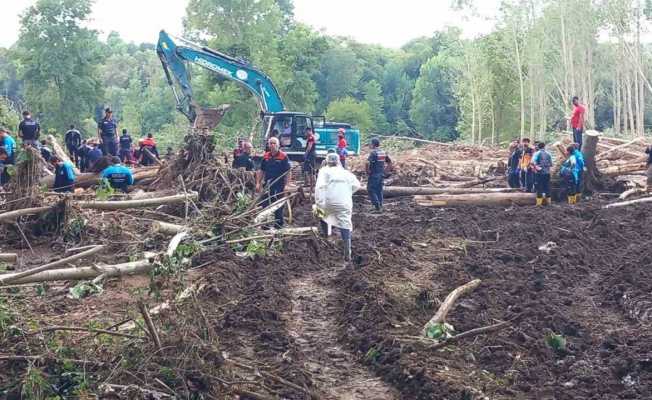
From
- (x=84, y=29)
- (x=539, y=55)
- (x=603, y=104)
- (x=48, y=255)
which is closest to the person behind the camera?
(x=48, y=255)

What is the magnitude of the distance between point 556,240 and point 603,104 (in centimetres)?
6733

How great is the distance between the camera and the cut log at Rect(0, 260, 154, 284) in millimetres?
8398

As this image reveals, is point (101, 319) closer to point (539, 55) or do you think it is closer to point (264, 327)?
point (264, 327)

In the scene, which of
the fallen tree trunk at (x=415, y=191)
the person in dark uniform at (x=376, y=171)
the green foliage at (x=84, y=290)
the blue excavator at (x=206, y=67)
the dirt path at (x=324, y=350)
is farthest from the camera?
the blue excavator at (x=206, y=67)

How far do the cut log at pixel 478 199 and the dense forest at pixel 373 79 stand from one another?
17856 millimetres

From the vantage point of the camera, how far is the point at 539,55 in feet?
174

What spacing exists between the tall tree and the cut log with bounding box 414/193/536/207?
3362 cm

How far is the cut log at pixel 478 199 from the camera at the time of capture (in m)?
19.4

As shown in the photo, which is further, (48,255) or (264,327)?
(48,255)

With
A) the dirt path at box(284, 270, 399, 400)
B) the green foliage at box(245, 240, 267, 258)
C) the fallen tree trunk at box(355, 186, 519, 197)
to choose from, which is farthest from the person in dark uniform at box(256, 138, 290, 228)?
the fallen tree trunk at box(355, 186, 519, 197)

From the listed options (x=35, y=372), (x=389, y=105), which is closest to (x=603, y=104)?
(x=389, y=105)

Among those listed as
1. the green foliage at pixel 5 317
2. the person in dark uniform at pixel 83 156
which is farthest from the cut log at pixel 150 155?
the green foliage at pixel 5 317

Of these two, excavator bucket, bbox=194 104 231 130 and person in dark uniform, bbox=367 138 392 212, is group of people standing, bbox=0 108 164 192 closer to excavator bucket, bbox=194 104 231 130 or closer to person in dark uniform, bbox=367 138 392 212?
excavator bucket, bbox=194 104 231 130

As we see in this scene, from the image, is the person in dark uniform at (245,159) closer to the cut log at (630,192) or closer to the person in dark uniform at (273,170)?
the person in dark uniform at (273,170)
